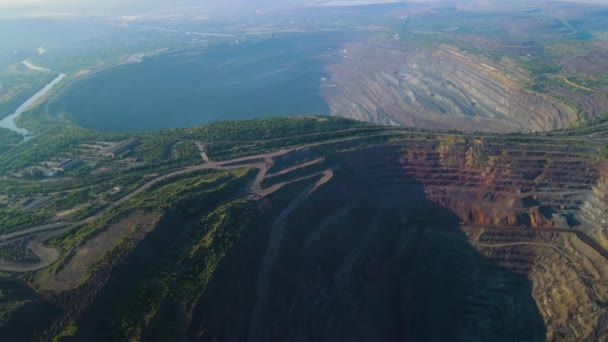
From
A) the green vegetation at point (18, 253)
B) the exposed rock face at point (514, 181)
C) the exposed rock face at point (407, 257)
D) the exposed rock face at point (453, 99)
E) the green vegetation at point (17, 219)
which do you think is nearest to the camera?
the exposed rock face at point (407, 257)

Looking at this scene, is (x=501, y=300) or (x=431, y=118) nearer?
(x=501, y=300)

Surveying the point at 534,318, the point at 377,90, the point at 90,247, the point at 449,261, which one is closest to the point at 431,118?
the point at 377,90

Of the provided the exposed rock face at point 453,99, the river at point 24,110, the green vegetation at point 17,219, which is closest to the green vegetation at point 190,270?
the green vegetation at point 17,219

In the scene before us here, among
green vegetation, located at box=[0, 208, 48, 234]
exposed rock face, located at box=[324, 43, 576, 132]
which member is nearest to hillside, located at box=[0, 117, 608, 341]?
green vegetation, located at box=[0, 208, 48, 234]

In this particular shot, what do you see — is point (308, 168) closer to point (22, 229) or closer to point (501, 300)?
point (501, 300)

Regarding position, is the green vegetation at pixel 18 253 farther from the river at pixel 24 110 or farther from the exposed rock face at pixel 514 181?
the exposed rock face at pixel 514 181

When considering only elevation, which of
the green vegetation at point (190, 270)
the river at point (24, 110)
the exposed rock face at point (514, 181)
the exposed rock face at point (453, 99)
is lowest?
the exposed rock face at point (453, 99)
